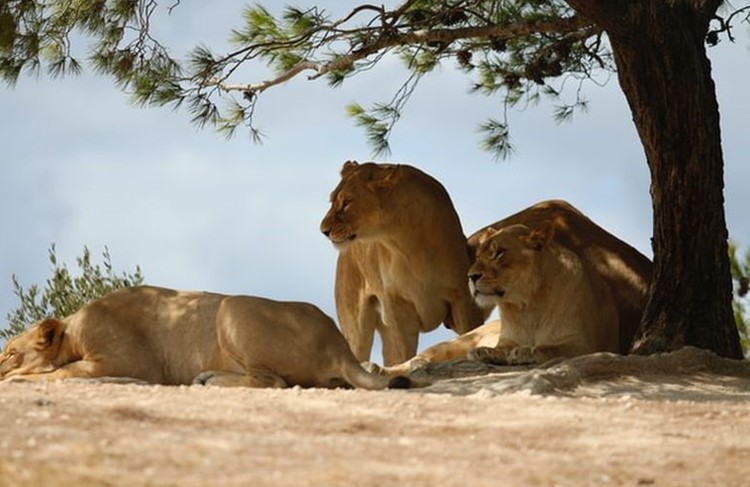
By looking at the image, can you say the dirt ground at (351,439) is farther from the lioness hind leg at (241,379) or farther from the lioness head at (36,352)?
the lioness head at (36,352)

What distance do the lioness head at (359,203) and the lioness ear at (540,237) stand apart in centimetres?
140

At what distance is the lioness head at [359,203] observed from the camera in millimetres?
10672

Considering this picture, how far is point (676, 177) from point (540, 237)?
1.02 meters

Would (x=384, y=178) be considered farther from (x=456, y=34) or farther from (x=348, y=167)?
(x=456, y=34)

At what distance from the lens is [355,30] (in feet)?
37.6

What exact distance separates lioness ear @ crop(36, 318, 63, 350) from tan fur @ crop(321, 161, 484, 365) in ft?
7.98

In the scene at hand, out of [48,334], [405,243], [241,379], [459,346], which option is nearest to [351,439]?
[241,379]

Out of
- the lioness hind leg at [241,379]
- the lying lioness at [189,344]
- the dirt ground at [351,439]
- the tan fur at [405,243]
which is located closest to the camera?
the dirt ground at [351,439]

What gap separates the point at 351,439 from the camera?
5172mm

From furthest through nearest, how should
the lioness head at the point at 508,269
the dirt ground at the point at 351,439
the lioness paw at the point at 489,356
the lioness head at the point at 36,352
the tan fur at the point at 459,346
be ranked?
the tan fur at the point at 459,346, the lioness head at the point at 508,269, the lioness paw at the point at 489,356, the lioness head at the point at 36,352, the dirt ground at the point at 351,439

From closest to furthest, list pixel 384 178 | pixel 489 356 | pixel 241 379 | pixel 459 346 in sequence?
pixel 241 379, pixel 489 356, pixel 459 346, pixel 384 178

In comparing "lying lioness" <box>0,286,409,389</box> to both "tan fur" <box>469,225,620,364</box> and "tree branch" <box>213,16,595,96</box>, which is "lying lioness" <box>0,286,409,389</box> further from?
"tree branch" <box>213,16,595,96</box>

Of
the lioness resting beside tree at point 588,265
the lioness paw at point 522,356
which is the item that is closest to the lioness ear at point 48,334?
the lioness resting beside tree at point 588,265

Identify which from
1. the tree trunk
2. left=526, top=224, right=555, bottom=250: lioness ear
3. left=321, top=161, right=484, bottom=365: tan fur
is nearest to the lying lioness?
left=526, top=224, right=555, bottom=250: lioness ear
